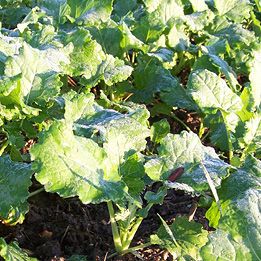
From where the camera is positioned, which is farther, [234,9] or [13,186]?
[234,9]

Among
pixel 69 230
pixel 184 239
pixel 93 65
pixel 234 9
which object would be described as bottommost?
pixel 69 230

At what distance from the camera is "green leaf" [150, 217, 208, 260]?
1.98m

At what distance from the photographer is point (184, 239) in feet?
6.71

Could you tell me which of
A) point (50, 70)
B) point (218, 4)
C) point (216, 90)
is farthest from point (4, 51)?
point (218, 4)

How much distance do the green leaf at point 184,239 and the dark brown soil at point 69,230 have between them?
8.0 inches

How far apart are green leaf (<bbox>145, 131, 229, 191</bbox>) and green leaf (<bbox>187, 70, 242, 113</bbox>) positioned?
0.33 m

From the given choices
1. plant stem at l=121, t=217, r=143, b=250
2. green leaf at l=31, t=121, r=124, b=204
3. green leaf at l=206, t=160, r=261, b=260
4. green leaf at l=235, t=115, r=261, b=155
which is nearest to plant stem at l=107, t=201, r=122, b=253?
plant stem at l=121, t=217, r=143, b=250

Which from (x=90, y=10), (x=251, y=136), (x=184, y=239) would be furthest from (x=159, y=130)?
(x=90, y=10)

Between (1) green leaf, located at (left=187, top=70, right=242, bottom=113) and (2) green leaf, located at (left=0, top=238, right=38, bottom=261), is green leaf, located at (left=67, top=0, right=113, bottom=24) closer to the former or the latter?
(1) green leaf, located at (left=187, top=70, right=242, bottom=113)

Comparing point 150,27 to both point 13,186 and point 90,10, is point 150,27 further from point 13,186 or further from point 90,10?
point 13,186

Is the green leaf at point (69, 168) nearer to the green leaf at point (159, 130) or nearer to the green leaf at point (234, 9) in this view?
the green leaf at point (159, 130)

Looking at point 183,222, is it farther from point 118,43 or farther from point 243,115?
point 118,43

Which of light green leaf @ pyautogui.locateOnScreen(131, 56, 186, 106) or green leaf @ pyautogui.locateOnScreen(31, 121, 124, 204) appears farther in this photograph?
light green leaf @ pyautogui.locateOnScreen(131, 56, 186, 106)

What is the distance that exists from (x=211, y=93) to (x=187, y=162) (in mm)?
518
